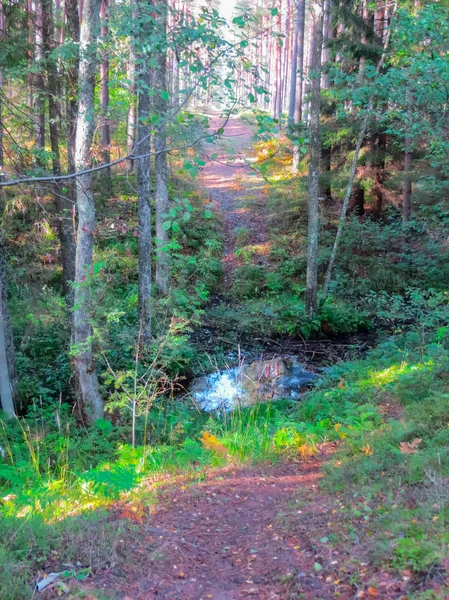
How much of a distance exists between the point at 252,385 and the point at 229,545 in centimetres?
729

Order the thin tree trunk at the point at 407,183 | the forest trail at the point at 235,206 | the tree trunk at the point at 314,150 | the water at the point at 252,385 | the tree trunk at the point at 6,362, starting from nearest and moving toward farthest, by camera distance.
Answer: the tree trunk at the point at 6,362 → the water at the point at 252,385 → the tree trunk at the point at 314,150 → the thin tree trunk at the point at 407,183 → the forest trail at the point at 235,206

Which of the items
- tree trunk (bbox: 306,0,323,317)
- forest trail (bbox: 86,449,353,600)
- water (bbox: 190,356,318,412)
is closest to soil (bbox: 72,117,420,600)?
forest trail (bbox: 86,449,353,600)

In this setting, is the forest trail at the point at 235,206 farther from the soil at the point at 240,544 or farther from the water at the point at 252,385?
the soil at the point at 240,544

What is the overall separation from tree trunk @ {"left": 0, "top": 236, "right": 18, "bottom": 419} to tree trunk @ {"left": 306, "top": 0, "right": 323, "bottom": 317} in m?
8.62

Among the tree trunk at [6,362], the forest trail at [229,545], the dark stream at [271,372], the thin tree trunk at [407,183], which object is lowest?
the dark stream at [271,372]

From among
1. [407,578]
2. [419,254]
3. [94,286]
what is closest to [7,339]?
[94,286]

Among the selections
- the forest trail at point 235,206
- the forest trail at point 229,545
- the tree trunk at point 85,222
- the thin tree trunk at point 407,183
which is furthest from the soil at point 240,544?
the thin tree trunk at point 407,183

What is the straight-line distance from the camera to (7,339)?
365 inches

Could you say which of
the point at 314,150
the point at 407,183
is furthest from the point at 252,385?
the point at 407,183

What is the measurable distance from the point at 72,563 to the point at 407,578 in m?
2.14

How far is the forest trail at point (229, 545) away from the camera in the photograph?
3021mm

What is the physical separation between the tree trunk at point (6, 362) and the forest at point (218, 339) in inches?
2.0

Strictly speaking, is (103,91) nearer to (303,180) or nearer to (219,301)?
(303,180)

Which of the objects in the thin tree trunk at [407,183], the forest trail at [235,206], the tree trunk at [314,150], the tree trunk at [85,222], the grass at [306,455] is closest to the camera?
the grass at [306,455]
